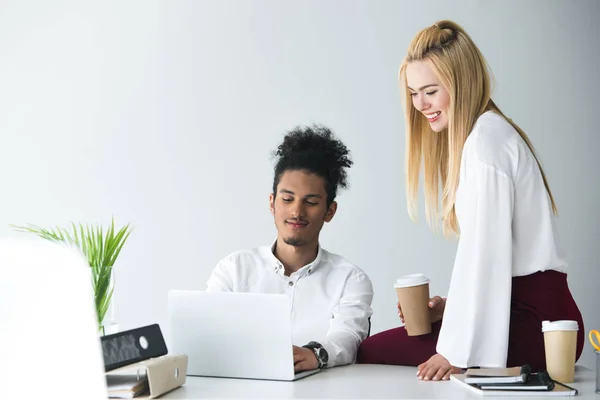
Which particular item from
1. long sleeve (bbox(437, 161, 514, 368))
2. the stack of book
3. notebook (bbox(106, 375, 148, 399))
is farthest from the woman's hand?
notebook (bbox(106, 375, 148, 399))

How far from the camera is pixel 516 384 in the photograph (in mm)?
1448

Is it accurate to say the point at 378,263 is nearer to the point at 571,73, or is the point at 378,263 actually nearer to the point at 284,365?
the point at 571,73

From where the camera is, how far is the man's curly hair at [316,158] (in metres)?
2.45

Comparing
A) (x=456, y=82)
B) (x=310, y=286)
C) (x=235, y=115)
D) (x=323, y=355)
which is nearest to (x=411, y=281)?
(x=323, y=355)

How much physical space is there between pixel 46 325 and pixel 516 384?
3.55 feet

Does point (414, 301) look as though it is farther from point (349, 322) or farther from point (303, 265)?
point (303, 265)

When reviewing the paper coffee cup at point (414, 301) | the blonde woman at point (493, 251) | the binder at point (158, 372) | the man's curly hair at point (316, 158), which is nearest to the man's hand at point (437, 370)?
the blonde woman at point (493, 251)

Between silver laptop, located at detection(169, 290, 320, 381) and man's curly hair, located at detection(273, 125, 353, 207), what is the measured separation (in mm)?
843

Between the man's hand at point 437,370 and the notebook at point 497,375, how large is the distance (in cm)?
5

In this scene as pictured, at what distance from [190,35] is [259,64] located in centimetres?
41

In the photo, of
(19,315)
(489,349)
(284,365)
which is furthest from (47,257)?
(489,349)

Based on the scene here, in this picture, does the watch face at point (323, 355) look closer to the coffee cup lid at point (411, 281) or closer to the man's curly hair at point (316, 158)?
the coffee cup lid at point (411, 281)

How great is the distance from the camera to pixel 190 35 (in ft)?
13.1

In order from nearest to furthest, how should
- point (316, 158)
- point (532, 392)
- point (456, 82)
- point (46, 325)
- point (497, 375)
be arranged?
1. point (46, 325)
2. point (532, 392)
3. point (497, 375)
4. point (456, 82)
5. point (316, 158)
